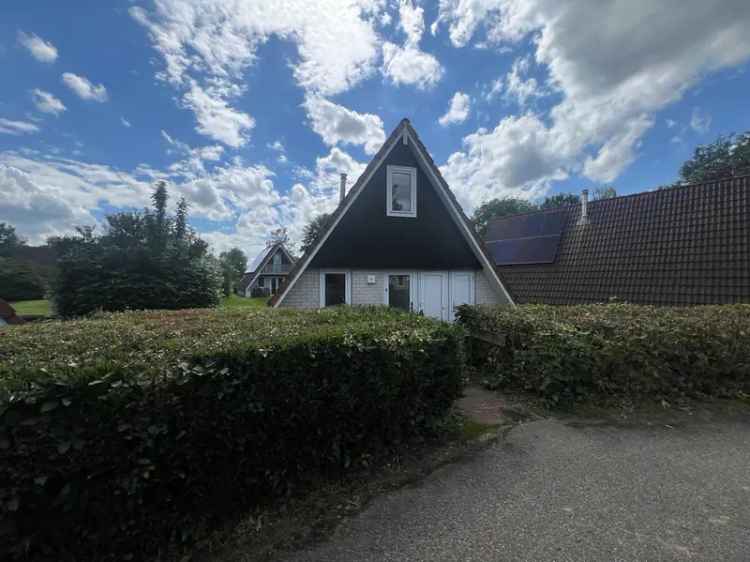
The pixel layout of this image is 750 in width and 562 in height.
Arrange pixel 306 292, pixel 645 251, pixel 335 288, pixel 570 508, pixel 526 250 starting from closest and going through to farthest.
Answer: pixel 570 508 → pixel 306 292 → pixel 335 288 → pixel 645 251 → pixel 526 250

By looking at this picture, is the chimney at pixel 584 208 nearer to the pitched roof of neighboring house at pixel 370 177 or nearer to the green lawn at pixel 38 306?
the pitched roof of neighboring house at pixel 370 177

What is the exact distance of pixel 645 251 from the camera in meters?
12.7

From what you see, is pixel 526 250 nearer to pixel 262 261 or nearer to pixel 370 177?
pixel 370 177

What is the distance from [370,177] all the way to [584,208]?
12.0 metres

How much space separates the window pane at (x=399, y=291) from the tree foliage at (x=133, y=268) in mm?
5077

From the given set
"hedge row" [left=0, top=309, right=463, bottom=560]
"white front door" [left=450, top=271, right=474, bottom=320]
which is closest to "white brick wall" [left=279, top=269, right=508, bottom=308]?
"white front door" [left=450, top=271, right=474, bottom=320]

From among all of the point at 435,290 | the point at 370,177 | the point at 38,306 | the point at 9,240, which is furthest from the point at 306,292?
the point at 9,240

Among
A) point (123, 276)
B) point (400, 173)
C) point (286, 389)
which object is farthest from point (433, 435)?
point (123, 276)

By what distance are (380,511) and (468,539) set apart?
67 centimetres

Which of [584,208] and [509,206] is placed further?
[509,206]

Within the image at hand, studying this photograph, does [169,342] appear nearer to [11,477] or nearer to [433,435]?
[11,477]

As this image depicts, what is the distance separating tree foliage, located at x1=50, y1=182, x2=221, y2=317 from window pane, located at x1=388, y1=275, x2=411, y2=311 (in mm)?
5077

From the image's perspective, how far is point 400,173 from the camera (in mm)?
9219

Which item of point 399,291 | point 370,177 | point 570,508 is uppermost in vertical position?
point 370,177
